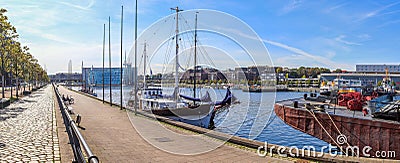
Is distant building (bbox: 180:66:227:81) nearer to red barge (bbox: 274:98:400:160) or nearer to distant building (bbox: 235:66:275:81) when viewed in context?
distant building (bbox: 235:66:275:81)

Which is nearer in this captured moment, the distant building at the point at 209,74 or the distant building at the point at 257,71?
the distant building at the point at 257,71

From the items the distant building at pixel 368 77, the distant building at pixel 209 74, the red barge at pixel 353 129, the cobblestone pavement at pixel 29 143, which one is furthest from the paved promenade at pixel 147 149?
the distant building at pixel 368 77

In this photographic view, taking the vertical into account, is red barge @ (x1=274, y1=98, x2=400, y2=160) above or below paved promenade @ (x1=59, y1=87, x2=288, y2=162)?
below

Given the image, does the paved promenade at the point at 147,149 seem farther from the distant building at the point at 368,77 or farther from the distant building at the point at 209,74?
the distant building at the point at 368,77

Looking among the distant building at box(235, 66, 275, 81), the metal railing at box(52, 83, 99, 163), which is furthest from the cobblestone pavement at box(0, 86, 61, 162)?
the distant building at box(235, 66, 275, 81)

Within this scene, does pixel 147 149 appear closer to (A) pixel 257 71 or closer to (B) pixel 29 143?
(B) pixel 29 143

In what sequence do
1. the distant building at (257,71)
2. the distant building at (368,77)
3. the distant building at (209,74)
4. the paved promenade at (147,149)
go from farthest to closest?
the distant building at (368,77) → the distant building at (209,74) → the distant building at (257,71) → the paved promenade at (147,149)

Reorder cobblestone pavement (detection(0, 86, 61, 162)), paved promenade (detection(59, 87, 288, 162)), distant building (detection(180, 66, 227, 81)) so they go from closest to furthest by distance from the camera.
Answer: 1. cobblestone pavement (detection(0, 86, 61, 162))
2. paved promenade (detection(59, 87, 288, 162))
3. distant building (detection(180, 66, 227, 81))

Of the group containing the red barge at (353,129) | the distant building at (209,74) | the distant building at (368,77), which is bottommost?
the red barge at (353,129)

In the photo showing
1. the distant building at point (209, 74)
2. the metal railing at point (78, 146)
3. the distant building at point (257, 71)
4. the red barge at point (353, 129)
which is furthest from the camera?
the distant building at point (209, 74)

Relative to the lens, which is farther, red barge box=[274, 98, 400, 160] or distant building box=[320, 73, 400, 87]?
distant building box=[320, 73, 400, 87]

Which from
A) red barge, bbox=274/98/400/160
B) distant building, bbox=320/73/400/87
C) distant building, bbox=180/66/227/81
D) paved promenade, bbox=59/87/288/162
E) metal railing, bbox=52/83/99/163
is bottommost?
red barge, bbox=274/98/400/160

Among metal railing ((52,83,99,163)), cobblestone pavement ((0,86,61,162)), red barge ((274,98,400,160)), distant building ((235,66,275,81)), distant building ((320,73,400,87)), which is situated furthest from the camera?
distant building ((320,73,400,87))

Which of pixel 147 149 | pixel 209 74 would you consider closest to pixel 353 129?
pixel 209 74
